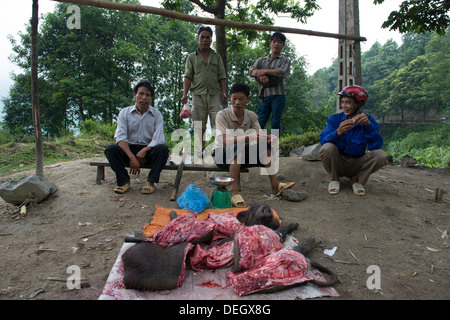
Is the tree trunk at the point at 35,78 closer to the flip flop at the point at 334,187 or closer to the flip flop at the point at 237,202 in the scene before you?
the flip flop at the point at 237,202

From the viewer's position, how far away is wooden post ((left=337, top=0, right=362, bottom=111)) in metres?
5.46

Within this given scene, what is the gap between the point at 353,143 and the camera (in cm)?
423

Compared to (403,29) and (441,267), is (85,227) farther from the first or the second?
(403,29)

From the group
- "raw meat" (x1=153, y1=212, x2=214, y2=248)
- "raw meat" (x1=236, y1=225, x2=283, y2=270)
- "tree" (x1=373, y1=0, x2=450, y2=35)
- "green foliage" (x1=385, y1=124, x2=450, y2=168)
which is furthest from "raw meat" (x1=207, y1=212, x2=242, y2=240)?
"green foliage" (x1=385, y1=124, x2=450, y2=168)

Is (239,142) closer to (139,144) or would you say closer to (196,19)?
(139,144)

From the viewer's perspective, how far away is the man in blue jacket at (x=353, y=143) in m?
4.12

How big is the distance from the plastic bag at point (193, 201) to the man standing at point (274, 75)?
2.10 m

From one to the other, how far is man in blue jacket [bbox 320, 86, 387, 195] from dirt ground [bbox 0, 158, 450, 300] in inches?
10.1

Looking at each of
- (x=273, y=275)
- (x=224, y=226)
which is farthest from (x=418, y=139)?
(x=273, y=275)

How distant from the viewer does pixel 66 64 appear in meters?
20.2

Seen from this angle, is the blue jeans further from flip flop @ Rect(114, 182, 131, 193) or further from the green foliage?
the green foliage

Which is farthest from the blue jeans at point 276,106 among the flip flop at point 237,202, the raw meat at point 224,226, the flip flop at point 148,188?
the raw meat at point 224,226

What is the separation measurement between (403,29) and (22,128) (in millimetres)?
21870

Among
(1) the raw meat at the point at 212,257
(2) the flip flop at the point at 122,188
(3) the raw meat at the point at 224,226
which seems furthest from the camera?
(2) the flip flop at the point at 122,188
